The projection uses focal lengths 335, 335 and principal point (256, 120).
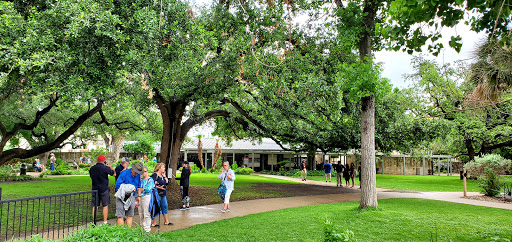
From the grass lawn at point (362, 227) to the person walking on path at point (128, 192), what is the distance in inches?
42.5

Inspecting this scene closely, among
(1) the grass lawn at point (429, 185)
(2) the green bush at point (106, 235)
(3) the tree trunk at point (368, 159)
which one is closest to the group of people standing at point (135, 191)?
(2) the green bush at point (106, 235)

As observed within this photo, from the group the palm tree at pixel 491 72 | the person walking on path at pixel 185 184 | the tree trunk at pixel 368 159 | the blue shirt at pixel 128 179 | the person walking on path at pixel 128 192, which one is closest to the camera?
the palm tree at pixel 491 72

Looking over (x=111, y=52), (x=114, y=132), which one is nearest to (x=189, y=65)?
(x=111, y=52)

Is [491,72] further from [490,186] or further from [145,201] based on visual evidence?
[490,186]

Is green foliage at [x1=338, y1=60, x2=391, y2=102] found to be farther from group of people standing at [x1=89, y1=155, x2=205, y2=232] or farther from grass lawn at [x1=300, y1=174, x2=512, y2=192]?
grass lawn at [x1=300, y1=174, x2=512, y2=192]

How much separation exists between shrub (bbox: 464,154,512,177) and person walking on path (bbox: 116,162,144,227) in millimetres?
23482

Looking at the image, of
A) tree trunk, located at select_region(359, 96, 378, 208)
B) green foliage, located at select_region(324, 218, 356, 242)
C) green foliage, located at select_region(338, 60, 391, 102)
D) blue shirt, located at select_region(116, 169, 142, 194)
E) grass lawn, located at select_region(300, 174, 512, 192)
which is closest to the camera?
green foliage, located at select_region(324, 218, 356, 242)

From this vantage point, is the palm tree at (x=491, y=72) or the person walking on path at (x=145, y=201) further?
the person walking on path at (x=145, y=201)

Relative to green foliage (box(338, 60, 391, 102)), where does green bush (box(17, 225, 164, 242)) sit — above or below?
below

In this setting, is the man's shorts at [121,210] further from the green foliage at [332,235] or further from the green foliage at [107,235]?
the green foliage at [332,235]

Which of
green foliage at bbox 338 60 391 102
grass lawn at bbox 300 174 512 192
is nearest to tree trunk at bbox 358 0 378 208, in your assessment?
green foliage at bbox 338 60 391 102

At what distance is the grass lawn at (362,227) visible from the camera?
23.2ft

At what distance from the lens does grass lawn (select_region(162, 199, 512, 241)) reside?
23.2 feet

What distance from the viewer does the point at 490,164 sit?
22312mm
